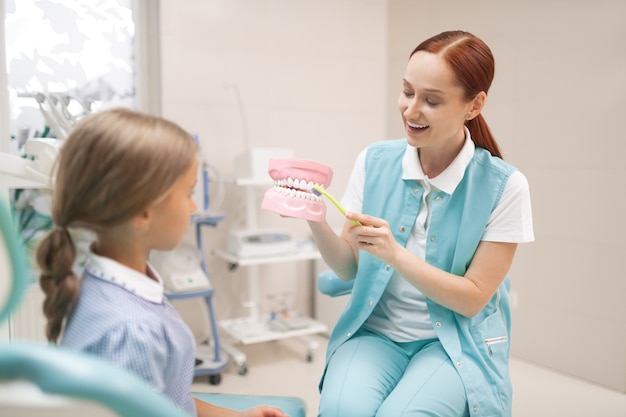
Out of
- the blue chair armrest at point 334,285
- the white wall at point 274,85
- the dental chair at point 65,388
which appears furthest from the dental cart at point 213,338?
the dental chair at point 65,388

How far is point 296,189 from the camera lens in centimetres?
146

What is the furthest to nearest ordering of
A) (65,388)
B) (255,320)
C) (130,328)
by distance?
1. (255,320)
2. (130,328)
3. (65,388)

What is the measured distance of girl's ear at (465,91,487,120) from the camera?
149cm

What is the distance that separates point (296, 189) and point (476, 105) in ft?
1.66

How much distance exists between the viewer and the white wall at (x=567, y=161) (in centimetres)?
244

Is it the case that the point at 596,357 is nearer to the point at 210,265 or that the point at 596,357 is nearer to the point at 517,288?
the point at 517,288

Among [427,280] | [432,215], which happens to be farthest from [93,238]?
[432,215]

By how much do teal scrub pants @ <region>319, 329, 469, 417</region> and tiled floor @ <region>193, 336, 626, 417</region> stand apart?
37.6 inches

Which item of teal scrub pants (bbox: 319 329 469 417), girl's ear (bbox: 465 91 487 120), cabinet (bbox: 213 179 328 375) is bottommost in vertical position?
cabinet (bbox: 213 179 328 375)

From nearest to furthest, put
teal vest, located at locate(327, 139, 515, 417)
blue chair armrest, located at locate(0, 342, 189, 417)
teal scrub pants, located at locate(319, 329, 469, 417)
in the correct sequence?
blue chair armrest, located at locate(0, 342, 189, 417)
teal scrub pants, located at locate(319, 329, 469, 417)
teal vest, located at locate(327, 139, 515, 417)

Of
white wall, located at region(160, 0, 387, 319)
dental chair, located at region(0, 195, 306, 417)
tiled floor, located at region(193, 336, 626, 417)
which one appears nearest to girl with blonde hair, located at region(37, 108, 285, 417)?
dental chair, located at region(0, 195, 306, 417)

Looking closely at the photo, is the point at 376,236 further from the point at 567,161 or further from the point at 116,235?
the point at 567,161

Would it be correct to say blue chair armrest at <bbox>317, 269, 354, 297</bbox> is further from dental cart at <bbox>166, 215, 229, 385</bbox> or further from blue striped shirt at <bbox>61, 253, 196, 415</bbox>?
dental cart at <bbox>166, 215, 229, 385</bbox>

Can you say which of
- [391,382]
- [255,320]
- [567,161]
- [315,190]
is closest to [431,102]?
[315,190]
